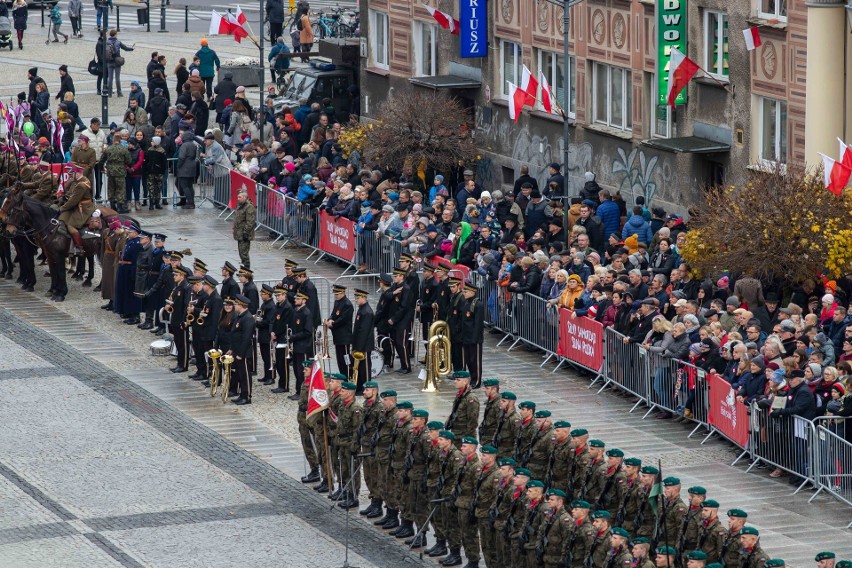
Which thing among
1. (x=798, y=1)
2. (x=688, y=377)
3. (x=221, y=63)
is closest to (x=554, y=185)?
(x=798, y=1)

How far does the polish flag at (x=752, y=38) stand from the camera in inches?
1258

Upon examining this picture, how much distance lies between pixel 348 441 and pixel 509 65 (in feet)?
59.7

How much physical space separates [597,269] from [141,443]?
7002mm

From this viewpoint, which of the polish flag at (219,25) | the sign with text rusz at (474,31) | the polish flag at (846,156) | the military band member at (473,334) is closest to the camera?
the polish flag at (846,156)

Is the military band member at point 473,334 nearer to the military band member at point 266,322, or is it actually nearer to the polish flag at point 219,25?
the military band member at point 266,322

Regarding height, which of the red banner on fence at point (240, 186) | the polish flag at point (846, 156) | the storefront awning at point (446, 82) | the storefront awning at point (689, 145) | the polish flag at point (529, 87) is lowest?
the red banner on fence at point (240, 186)

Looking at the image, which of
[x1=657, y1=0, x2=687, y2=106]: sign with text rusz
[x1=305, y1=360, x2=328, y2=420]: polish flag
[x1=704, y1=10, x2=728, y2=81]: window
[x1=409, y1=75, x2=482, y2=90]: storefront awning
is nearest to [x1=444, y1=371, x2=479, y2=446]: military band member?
[x1=305, y1=360, x2=328, y2=420]: polish flag

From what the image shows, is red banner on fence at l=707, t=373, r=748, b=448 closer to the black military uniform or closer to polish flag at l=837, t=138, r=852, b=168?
polish flag at l=837, t=138, r=852, b=168

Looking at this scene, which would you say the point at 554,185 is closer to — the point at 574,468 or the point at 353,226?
the point at 353,226

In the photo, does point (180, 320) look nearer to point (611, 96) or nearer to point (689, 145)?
point (689, 145)

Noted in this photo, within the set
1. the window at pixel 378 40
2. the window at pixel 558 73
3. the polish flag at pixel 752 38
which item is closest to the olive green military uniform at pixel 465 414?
the polish flag at pixel 752 38

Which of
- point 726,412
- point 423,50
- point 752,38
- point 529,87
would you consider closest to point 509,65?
point 423,50

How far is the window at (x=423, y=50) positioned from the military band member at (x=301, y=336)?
15.7m

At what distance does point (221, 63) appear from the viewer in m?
51.6
